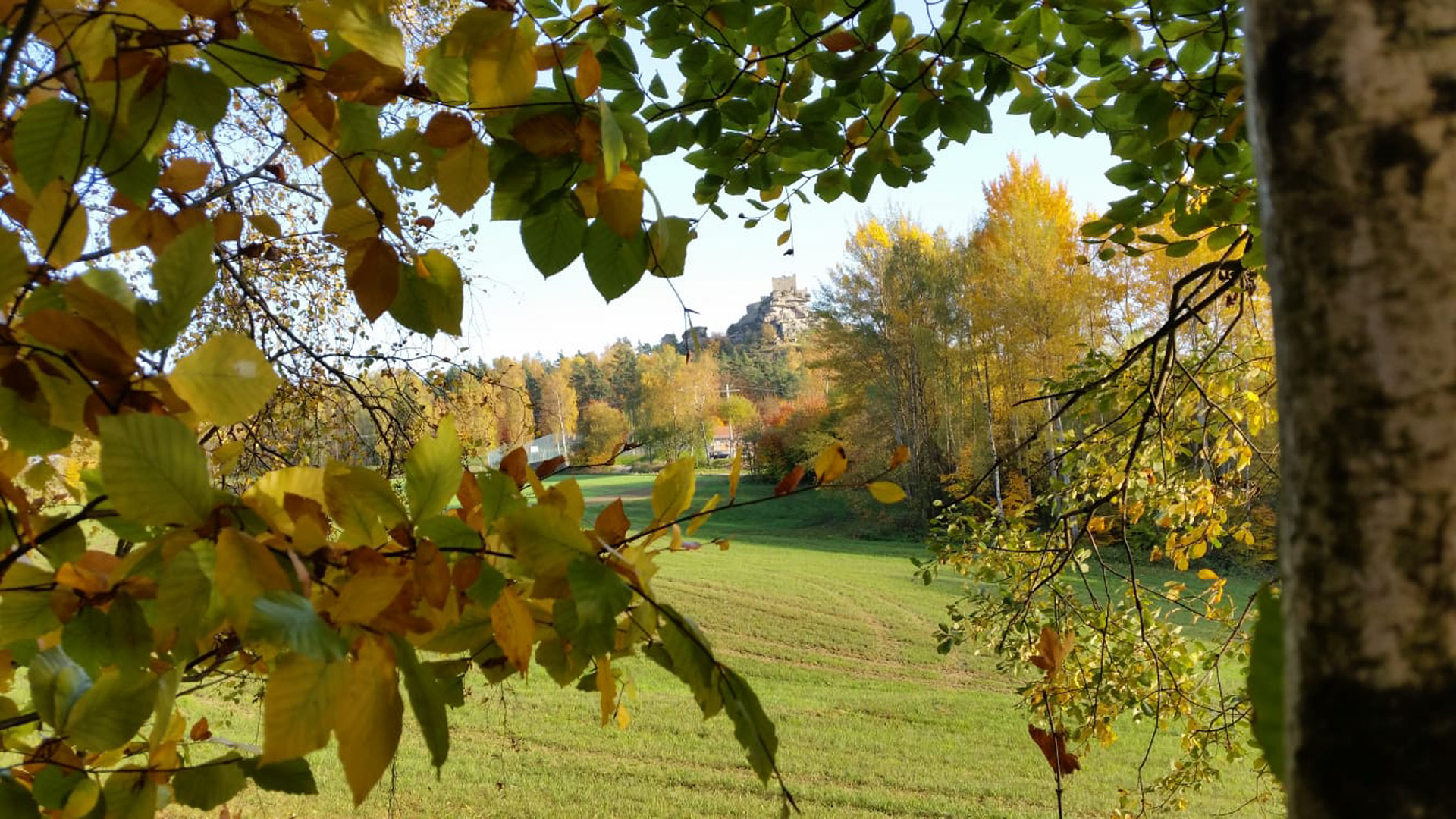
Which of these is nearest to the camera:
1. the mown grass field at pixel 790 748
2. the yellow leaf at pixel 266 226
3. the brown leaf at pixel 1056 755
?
the yellow leaf at pixel 266 226

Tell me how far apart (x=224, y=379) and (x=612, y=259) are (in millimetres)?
308

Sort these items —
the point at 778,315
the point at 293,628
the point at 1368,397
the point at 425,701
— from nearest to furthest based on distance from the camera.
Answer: the point at 1368,397 → the point at 293,628 → the point at 425,701 → the point at 778,315

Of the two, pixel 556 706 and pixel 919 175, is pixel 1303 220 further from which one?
pixel 556 706

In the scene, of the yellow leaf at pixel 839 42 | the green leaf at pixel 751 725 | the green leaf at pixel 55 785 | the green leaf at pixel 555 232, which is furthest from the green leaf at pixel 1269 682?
the yellow leaf at pixel 839 42

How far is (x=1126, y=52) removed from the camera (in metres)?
1.80

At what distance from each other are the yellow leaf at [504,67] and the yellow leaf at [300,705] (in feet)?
1.22

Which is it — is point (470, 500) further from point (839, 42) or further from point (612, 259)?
point (839, 42)

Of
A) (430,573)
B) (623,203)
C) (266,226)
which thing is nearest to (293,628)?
(430,573)

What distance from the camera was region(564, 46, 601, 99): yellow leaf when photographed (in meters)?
0.58

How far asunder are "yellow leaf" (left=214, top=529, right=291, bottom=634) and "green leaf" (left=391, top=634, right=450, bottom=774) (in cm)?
9

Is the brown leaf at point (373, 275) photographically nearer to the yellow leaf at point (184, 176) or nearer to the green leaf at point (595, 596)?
the yellow leaf at point (184, 176)

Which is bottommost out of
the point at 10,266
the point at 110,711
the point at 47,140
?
the point at 110,711

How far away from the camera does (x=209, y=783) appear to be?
0.75 metres

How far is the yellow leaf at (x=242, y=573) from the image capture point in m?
0.39
